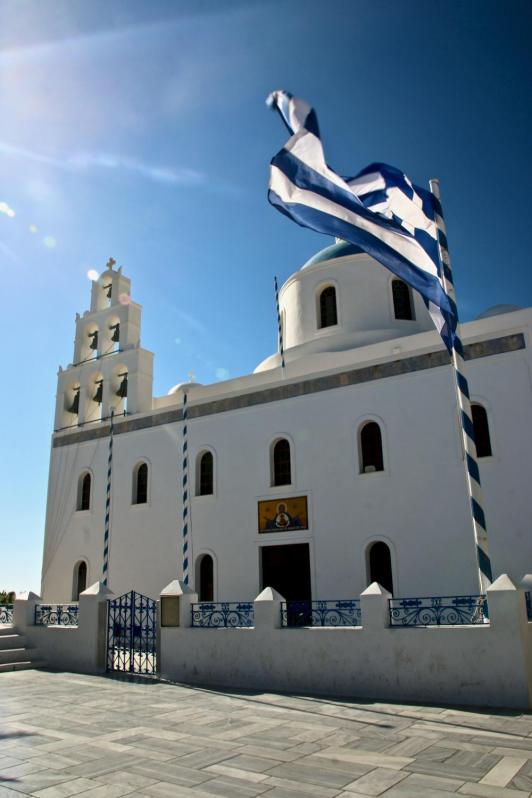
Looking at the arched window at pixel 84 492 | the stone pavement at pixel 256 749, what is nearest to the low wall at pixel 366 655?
the stone pavement at pixel 256 749

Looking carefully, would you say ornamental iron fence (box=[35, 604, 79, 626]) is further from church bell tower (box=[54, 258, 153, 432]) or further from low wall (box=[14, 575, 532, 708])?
church bell tower (box=[54, 258, 153, 432])

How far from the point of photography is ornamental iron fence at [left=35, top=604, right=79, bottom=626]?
37.8 ft

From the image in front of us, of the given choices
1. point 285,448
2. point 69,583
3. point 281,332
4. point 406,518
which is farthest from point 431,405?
point 69,583

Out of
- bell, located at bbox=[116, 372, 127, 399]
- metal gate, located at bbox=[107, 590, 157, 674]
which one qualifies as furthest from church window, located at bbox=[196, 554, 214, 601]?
bell, located at bbox=[116, 372, 127, 399]

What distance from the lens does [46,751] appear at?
5.45 metres

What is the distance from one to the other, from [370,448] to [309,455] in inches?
54.1

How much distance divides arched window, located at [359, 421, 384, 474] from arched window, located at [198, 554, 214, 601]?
446 cm

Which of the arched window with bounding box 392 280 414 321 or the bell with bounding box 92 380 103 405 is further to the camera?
the bell with bounding box 92 380 103 405

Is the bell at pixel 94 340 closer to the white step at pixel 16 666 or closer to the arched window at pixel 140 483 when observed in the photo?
the arched window at pixel 140 483

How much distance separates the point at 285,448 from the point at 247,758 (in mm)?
9010

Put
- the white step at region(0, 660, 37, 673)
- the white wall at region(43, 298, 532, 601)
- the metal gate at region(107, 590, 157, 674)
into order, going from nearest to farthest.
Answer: the metal gate at region(107, 590, 157, 674)
the white step at region(0, 660, 37, 673)
the white wall at region(43, 298, 532, 601)

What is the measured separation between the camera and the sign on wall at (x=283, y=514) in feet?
42.6

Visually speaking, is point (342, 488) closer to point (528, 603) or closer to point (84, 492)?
point (528, 603)

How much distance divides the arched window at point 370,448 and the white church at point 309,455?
1.3 inches
